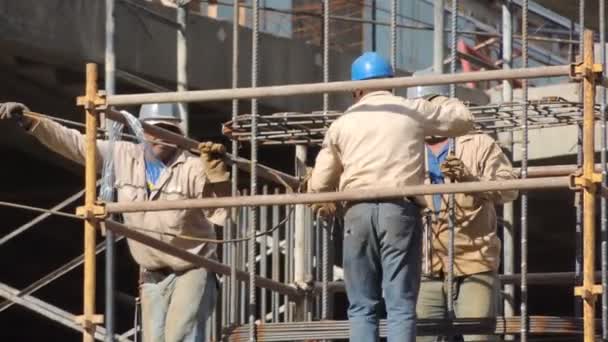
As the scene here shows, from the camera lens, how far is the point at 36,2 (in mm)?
16766

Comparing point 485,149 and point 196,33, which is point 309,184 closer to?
point 485,149

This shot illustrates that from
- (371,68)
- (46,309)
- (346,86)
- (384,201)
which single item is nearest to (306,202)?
(384,201)

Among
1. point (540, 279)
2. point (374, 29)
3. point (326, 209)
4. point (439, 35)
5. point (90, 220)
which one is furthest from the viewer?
point (374, 29)

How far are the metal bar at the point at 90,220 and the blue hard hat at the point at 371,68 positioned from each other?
151 cm

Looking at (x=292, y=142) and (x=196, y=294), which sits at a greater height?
(x=292, y=142)

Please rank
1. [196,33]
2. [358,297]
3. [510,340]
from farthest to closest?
[196,33] → [510,340] → [358,297]

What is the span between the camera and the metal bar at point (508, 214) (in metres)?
16.6

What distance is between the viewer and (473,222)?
498 inches

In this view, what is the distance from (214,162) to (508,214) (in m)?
5.64

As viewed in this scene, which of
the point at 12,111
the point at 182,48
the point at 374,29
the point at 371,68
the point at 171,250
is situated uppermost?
the point at 374,29

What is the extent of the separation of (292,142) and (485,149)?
1270 millimetres

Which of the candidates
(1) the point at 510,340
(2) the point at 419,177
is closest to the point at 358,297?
(2) the point at 419,177

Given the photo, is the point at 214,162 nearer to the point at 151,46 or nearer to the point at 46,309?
the point at 46,309

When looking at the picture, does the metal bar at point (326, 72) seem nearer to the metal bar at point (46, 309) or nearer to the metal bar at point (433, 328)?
the metal bar at point (433, 328)
